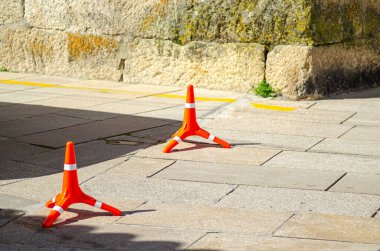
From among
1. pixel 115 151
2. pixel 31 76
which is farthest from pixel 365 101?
pixel 31 76

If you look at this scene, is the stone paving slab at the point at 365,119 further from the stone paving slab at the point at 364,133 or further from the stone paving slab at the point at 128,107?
the stone paving slab at the point at 128,107

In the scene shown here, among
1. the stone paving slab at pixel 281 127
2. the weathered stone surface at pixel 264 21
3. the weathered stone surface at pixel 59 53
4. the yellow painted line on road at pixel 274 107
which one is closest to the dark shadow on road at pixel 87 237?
the stone paving slab at pixel 281 127

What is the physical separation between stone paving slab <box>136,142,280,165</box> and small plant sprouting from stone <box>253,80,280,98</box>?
2.74 m

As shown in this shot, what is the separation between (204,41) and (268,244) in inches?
250

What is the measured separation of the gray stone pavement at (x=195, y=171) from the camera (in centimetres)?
575

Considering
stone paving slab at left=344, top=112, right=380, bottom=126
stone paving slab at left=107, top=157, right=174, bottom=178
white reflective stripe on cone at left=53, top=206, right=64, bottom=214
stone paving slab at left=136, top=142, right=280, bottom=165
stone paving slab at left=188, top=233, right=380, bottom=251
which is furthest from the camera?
stone paving slab at left=344, top=112, right=380, bottom=126

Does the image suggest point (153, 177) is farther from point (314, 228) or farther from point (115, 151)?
point (314, 228)

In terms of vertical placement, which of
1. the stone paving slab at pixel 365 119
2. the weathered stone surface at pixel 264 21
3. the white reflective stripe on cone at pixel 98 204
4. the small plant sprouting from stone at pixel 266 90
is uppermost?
the weathered stone surface at pixel 264 21

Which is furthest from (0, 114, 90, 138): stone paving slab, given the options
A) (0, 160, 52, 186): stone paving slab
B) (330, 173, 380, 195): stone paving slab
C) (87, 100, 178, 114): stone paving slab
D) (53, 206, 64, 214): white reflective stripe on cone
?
(330, 173, 380, 195): stone paving slab

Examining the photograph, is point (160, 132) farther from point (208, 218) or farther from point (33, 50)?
point (33, 50)

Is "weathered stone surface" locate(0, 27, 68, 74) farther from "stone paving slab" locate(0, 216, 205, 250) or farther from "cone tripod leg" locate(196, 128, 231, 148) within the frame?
"stone paving slab" locate(0, 216, 205, 250)

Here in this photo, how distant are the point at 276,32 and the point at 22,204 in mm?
5471

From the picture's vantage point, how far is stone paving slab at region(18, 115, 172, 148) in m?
8.68

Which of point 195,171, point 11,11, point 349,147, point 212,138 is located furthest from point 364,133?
point 11,11
